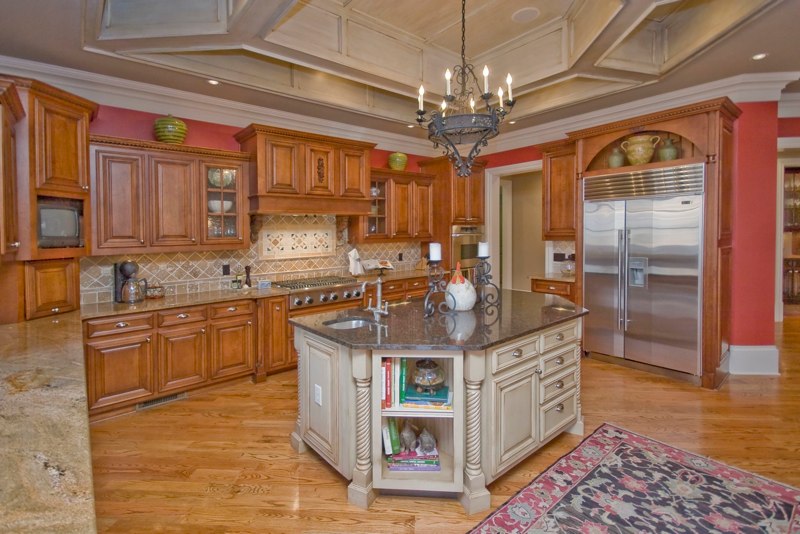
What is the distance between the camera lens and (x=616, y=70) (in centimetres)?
363

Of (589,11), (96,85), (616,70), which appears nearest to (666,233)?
(616,70)

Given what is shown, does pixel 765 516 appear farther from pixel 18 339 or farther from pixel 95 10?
pixel 95 10

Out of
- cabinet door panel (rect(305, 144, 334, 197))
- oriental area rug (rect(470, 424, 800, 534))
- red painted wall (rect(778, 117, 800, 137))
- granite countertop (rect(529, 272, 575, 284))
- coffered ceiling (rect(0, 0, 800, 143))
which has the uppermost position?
coffered ceiling (rect(0, 0, 800, 143))

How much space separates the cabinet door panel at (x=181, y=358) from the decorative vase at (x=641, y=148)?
442cm

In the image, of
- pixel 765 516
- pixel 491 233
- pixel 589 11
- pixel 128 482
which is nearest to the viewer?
pixel 765 516

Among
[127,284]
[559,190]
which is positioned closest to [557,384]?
[559,190]

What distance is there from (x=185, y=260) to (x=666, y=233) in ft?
15.0

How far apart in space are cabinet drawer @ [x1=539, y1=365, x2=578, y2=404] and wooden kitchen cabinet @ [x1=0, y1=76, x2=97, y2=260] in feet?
10.8

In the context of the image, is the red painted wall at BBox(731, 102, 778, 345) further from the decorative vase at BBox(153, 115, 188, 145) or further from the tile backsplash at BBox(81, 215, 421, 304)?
the decorative vase at BBox(153, 115, 188, 145)

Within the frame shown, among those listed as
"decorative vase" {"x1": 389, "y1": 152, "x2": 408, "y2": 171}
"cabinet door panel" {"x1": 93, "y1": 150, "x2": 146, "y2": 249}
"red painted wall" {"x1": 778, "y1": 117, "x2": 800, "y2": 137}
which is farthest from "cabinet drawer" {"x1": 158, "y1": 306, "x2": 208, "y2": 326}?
"red painted wall" {"x1": 778, "y1": 117, "x2": 800, "y2": 137}

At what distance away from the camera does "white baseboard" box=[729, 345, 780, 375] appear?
4098mm

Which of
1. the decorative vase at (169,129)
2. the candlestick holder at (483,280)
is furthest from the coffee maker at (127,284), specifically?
the candlestick holder at (483,280)

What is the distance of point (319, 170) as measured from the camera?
446 centimetres

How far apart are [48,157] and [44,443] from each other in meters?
2.48
